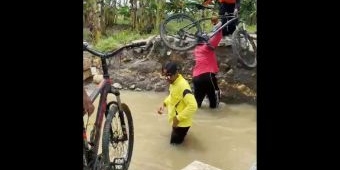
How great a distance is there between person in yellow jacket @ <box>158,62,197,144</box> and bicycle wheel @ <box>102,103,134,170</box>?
0.57 m

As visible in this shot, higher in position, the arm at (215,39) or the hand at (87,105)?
the arm at (215,39)

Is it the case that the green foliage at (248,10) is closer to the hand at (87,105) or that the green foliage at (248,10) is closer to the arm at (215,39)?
the arm at (215,39)

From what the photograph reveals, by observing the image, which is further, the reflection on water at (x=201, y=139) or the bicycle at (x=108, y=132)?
the reflection on water at (x=201, y=139)

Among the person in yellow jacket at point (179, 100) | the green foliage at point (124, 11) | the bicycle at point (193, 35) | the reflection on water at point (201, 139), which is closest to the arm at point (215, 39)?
the bicycle at point (193, 35)

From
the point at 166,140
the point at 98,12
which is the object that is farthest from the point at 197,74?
the point at 98,12

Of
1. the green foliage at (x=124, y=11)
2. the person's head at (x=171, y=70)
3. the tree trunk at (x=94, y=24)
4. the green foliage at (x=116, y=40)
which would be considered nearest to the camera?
the person's head at (x=171, y=70)

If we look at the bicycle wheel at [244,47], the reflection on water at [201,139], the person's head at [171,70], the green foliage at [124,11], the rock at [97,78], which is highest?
the green foliage at [124,11]

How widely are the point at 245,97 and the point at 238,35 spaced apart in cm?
67

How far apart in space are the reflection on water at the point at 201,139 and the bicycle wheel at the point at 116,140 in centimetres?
51

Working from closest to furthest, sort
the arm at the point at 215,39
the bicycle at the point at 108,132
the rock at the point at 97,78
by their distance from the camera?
the bicycle at the point at 108,132, the arm at the point at 215,39, the rock at the point at 97,78

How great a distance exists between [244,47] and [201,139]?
154cm

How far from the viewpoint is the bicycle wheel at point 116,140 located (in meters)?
2.29

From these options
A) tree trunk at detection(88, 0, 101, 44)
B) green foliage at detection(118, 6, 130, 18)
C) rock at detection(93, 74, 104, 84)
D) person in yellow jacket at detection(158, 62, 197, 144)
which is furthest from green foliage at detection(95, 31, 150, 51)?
person in yellow jacket at detection(158, 62, 197, 144)
